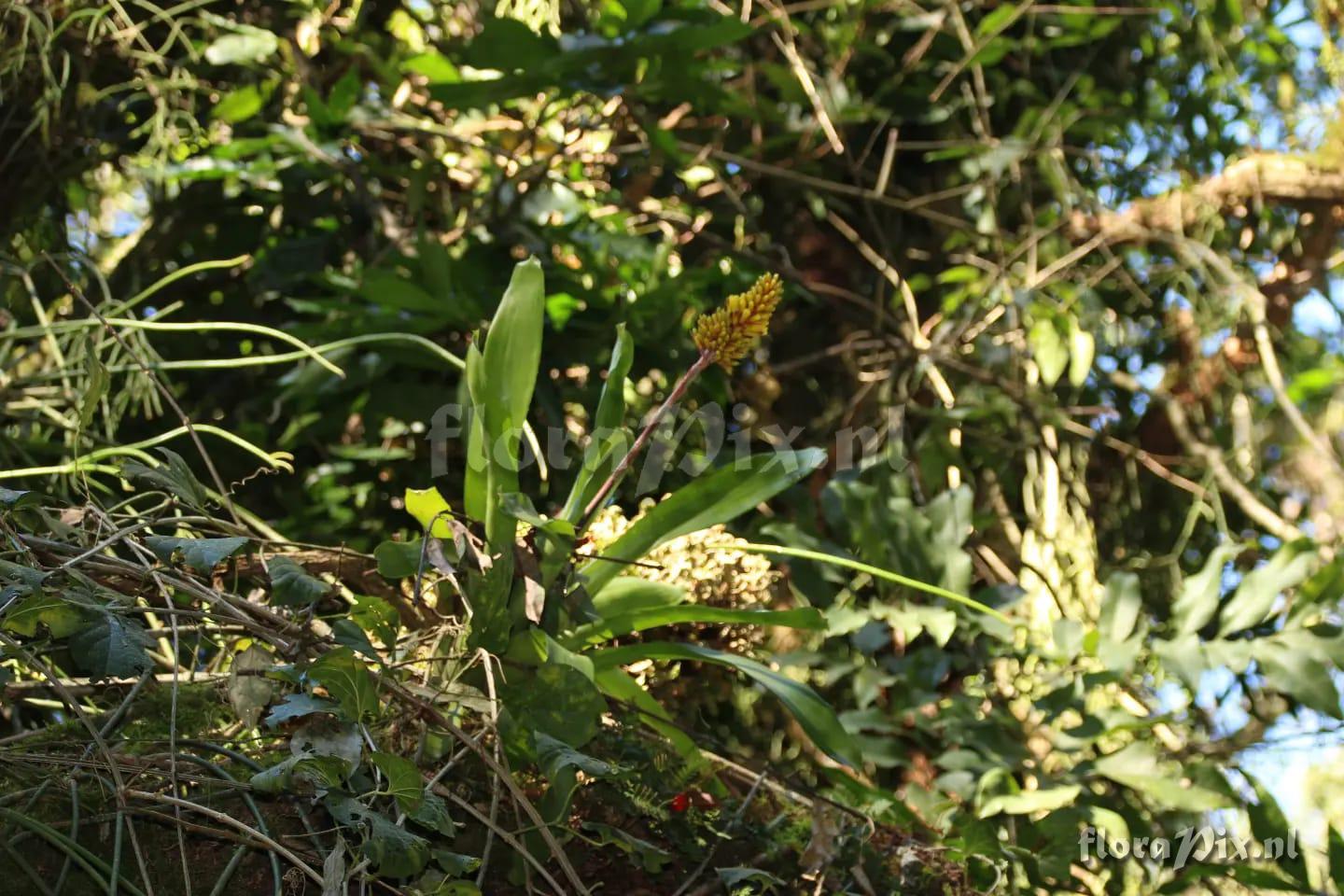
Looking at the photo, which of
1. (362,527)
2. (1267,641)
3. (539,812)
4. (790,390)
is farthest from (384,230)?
(1267,641)

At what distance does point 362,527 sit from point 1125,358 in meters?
1.25

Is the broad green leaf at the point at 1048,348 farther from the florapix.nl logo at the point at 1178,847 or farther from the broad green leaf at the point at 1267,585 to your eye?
the florapix.nl logo at the point at 1178,847

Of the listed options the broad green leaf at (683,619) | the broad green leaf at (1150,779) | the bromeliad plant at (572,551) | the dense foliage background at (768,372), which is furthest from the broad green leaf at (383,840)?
the broad green leaf at (1150,779)

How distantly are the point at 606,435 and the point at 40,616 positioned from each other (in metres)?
0.39

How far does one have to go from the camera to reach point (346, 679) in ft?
2.25

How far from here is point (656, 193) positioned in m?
1.81

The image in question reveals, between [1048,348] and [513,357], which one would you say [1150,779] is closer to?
[1048,348]

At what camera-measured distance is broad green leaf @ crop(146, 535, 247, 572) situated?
0.69 meters

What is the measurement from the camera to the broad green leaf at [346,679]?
0.68m

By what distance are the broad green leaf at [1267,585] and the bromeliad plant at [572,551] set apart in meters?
0.69

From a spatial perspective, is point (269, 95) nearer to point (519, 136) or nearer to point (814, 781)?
point (519, 136)

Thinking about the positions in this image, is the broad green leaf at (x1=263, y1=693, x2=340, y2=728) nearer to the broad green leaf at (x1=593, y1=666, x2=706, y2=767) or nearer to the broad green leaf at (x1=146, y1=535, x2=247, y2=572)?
the broad green leaf at (x1=146, y1=535, x2=247, y2=572)

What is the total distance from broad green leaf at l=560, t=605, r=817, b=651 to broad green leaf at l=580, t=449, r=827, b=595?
33 millimetres

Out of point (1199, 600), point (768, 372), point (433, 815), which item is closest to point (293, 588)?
point (433, 815)
